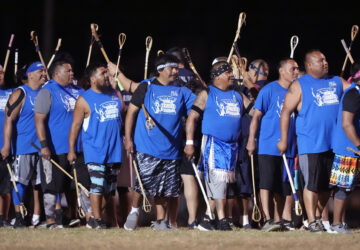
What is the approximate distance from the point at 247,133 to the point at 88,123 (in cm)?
175

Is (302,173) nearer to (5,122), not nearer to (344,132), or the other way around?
(344,132)

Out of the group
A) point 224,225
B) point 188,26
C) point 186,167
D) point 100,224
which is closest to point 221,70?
point 186,167

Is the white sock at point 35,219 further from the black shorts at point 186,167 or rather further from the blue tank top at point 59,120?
the black shorts at point 186,167

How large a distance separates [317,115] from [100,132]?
7.28ft

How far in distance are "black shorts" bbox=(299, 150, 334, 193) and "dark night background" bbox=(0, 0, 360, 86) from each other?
744 cm

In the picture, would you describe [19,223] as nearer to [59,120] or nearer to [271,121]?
[59,120]

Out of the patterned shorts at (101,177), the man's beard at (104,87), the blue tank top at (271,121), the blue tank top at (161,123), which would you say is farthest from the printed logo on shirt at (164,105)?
the blue tank top at (271,121)

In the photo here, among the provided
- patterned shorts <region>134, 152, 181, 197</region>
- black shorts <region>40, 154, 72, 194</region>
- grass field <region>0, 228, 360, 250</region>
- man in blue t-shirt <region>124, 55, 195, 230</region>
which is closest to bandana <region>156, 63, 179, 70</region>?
man in blue t-shirt <region>124, 55, 195, 230</region>

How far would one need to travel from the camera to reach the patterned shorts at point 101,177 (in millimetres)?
10164

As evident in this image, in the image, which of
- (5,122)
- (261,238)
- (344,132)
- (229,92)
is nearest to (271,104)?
(229,92)

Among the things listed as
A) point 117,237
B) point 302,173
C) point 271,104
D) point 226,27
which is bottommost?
point 117,237

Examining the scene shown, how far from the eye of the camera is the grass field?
8.44m

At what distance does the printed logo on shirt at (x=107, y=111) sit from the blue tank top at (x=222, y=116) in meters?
0.93

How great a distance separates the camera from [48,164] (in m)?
10.4
